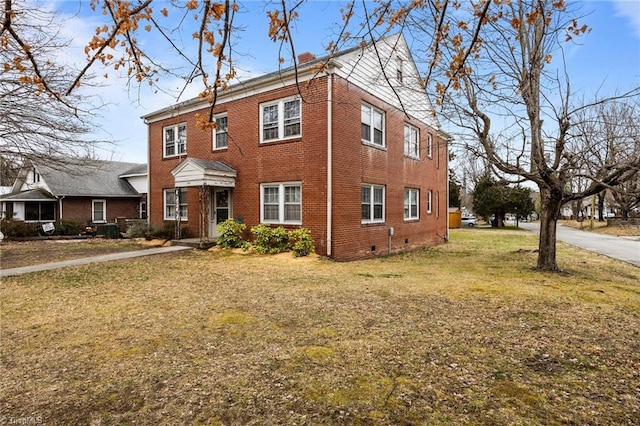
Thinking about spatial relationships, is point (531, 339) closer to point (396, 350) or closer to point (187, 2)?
point (396, 350)

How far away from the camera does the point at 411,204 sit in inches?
656

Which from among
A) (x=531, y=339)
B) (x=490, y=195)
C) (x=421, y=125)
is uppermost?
(x=421, y=125)

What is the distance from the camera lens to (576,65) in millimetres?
8023

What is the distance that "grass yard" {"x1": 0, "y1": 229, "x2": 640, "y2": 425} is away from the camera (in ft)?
9.78

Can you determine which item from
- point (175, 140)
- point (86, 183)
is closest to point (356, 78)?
point (175, 140)

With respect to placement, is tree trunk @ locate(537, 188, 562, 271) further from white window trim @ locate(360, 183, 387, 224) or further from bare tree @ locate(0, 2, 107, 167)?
bare tree @ locate(0, 2, 107, 167)

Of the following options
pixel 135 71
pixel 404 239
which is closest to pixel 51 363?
pixel 135 71

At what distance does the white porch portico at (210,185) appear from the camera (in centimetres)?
1284

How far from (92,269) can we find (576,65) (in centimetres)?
1258

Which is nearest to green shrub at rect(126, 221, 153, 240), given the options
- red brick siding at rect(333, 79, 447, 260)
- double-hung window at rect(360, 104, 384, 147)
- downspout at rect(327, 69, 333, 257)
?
downspout at rect(327, 69, 333, 257)

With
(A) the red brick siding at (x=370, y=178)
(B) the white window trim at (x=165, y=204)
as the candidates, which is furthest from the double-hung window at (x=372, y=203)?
(B) the white window trim at (x=165, y=204)

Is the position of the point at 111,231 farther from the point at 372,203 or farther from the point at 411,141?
the point at 411,141

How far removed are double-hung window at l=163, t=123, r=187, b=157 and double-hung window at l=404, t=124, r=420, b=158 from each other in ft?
31.7

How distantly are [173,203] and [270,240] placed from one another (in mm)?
7065
